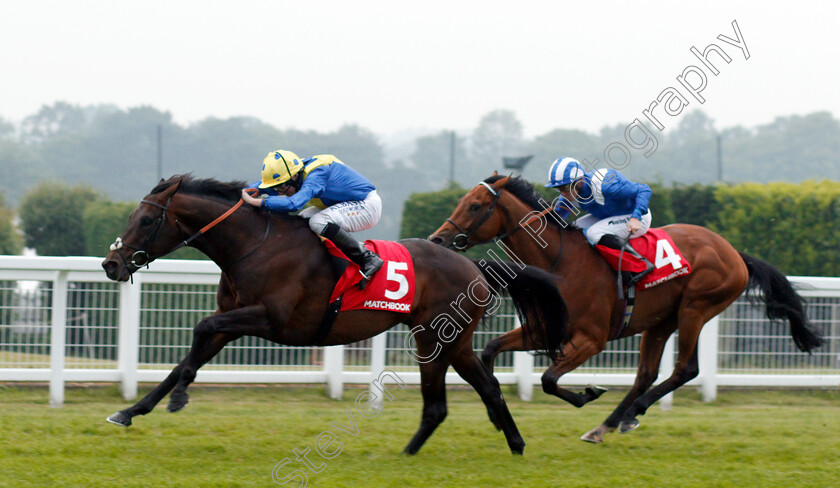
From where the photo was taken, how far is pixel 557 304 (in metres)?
5.37

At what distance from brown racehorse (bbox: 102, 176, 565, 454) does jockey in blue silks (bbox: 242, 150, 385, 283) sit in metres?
0.13

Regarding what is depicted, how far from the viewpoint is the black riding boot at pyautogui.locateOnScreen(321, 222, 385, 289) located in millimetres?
4785

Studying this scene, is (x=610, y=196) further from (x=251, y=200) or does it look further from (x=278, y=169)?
(x=251, y=200)

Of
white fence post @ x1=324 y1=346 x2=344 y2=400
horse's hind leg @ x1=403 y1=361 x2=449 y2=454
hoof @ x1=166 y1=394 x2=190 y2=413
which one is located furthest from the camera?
white fence post @ x1=324 y1=346 x2=344 y2=400

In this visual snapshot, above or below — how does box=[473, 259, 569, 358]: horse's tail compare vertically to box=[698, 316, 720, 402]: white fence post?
above

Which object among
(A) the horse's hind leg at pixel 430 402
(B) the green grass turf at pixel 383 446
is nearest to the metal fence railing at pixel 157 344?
(B) the green grass turf at pixel 383 446

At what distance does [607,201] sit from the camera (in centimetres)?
583

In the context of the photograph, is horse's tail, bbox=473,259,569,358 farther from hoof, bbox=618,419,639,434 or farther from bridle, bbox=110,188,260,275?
bridle, bbox=110,188,260,275

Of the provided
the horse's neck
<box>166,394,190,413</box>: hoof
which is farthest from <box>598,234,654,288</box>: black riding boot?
<box>166,394,190,413</box>: hoof

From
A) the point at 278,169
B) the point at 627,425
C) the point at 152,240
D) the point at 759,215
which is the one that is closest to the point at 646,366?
the point at 627,425

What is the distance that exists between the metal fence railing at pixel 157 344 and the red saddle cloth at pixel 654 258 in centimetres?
133

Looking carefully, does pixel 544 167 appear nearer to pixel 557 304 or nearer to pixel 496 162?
pixel 496 162

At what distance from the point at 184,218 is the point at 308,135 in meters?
36.2

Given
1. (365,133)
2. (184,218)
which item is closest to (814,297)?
(184,218)
